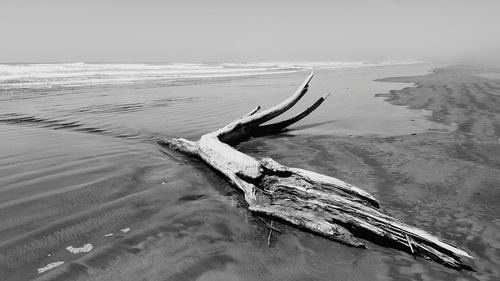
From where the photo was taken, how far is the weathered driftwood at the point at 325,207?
248 centimetres

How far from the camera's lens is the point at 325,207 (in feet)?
9.29

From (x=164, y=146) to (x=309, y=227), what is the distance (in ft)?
11.6

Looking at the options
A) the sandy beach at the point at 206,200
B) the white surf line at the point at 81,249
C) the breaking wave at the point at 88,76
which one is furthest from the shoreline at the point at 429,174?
the breaking wave at the point at 88,76

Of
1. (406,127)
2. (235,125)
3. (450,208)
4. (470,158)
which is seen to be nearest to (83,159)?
(235,125)

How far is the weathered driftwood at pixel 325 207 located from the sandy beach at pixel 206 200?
9 cm

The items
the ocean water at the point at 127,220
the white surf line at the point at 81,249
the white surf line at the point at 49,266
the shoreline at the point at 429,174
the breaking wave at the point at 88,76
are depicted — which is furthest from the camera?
the breaking wave at the point at 88,76

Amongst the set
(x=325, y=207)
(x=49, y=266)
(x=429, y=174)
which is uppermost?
(x=325, y=207)

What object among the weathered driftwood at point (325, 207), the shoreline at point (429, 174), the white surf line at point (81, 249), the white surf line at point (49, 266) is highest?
the weathered driftwood at point (325, 207)

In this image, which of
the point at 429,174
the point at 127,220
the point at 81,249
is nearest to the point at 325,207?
the point at 127,220

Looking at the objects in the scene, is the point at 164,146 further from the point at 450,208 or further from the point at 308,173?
the point at 450,208

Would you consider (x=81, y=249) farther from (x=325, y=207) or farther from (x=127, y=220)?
(x=325, y=207)

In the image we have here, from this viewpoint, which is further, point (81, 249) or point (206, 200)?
point (206, 200)

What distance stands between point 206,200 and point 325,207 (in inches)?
50.2

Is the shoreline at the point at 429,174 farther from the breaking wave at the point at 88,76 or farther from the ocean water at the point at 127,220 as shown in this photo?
the breaking wave at the point at 88,76
